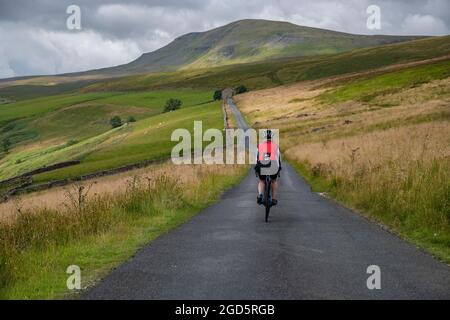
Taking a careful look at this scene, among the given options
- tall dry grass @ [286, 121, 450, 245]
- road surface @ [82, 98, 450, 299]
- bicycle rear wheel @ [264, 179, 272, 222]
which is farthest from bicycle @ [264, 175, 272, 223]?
tall dry grass @ [286, 121, 450, 245]

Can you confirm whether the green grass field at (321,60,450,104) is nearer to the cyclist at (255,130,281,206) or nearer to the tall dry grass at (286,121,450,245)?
the tall dry grass at (286,121,450,245)

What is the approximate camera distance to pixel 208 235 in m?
13.3

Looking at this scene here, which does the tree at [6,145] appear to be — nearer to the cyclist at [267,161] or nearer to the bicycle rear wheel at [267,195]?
A: the cyclist at [267,161]

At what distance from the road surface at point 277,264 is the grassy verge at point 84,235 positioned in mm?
607

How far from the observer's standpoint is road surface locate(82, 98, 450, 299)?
8.12 metres

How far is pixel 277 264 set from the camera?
9.84m

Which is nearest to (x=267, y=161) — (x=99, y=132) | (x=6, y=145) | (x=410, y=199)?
(x=410, y=199)

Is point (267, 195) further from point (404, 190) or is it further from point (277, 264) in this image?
point (277, 264)

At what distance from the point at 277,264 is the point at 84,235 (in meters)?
5.39

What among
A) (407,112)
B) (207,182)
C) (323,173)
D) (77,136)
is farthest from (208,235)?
(77,136)
